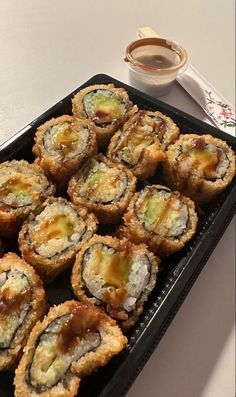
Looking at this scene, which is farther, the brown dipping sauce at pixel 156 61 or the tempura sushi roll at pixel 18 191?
the brown dipping sauce at pixel 156 61

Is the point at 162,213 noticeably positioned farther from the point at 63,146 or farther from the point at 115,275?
the point at 63,146

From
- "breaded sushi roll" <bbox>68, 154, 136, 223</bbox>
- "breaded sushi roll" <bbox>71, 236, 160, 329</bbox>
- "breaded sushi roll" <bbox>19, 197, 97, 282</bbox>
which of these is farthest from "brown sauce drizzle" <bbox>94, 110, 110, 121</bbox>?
"breaded sushi roll" <bbox>71, 236, 160, 329</bbox>

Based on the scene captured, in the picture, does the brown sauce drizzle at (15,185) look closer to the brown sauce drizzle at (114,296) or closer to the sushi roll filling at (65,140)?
the sushi roll filling at (65,140)

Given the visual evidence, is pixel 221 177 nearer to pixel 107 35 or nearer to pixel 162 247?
pixel 162 247

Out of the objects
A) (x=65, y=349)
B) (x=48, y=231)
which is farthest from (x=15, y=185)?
(x=65, y=349)

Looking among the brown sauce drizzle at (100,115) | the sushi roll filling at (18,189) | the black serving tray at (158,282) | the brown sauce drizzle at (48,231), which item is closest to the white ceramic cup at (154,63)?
the black serving tray at (158,282)

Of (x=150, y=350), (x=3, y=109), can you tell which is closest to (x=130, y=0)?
(x=3, y=109)
